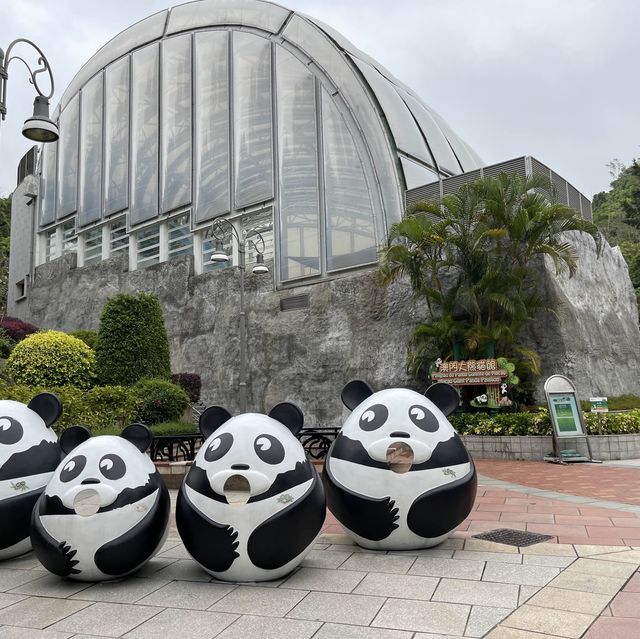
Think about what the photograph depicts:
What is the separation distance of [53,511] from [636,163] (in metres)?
38.7

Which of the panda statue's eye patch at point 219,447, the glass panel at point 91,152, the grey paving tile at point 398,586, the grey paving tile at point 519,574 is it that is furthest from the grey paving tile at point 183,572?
the glass panel at point 91,152

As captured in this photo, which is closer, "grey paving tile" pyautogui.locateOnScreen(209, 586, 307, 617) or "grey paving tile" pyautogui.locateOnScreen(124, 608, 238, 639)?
"grey paving tile" pyautogui.locateOnScreen(124, 608, 238, 639)

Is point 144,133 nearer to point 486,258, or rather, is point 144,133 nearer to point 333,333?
point 333,333

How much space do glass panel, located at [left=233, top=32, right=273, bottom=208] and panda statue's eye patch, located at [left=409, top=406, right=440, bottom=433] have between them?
1922 centimetres

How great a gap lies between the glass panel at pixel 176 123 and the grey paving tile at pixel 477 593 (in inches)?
963

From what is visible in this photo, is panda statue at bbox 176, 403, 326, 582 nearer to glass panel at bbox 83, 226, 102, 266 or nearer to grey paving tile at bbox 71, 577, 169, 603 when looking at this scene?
grey paving tile at bbox 71, 577, 169, 603

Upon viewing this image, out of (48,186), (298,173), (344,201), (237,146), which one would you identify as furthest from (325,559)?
(48,186)

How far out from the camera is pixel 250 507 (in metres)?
4.48

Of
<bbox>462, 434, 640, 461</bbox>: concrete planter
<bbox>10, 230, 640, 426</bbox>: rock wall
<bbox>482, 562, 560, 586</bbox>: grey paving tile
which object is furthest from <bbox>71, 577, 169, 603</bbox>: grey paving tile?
<bbox>10, 230, 640, 426</bbox>: rock wall

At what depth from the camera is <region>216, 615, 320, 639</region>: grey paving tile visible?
3576 mm

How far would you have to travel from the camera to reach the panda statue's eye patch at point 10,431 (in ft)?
17.5

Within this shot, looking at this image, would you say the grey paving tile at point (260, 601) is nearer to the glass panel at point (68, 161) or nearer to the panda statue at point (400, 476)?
the panda statue at point (400, 476)

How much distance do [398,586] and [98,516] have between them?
231 cm

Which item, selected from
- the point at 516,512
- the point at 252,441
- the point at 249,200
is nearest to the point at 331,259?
the point at 249,200
